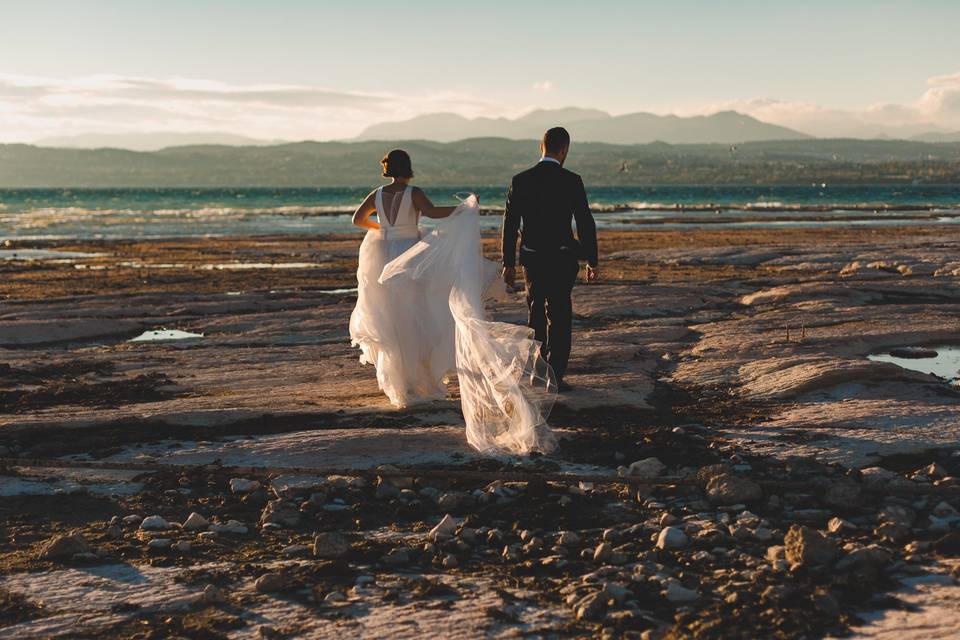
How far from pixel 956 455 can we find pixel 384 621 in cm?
421

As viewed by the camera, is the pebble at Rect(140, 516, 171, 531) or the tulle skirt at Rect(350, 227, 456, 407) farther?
the tulle skirt at Rect(350, 227, 456, 407)

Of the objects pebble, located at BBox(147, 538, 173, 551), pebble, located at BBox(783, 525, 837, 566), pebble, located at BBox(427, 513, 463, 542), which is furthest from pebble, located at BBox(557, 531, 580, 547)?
pebble, located at BBox(147, 538, 173, 551)

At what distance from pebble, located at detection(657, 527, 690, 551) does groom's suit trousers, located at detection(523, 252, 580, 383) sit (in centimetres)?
353

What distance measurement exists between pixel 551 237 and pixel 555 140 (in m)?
0.79

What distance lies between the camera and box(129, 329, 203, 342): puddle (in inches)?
579

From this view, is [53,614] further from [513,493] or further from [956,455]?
[956,455]

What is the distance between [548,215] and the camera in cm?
896

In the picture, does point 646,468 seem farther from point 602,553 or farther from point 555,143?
point 555,143

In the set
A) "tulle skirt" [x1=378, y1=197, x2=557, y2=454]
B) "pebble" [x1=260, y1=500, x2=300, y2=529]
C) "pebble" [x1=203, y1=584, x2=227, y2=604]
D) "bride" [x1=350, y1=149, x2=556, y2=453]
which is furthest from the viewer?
"bride" [x1=350, y1=149, x2=556, y2=453]

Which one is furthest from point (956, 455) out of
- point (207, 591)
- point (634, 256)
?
point (634, 256)

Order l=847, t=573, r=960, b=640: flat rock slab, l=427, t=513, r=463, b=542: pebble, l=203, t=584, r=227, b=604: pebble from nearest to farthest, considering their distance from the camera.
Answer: l=847, t=573, r=960, b=640: flat rock slab < l=203, t=584, r=227, b=604: pebble < l=427, t=513, r=463, b=542: pebble

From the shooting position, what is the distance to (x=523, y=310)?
52.0 ft

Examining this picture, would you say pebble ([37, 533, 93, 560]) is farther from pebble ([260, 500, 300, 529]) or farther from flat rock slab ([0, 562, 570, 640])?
pebble ([260, 500, 300, 529])

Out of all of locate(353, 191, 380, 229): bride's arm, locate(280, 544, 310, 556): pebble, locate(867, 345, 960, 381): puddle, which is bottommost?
locate(280, 544, 310, 556): pebble
